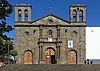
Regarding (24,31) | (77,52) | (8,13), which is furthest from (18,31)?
(8,13)

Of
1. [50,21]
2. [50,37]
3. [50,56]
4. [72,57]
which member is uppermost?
[50,21]

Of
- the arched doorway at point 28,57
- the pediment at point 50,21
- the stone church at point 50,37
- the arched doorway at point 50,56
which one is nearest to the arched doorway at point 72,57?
the stone church at point 50,37

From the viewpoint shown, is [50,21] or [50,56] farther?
[50,21]

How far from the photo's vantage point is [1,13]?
13891 mm

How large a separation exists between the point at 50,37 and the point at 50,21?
289 cm

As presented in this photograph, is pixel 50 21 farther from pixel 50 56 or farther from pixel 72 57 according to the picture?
pixel 72 57

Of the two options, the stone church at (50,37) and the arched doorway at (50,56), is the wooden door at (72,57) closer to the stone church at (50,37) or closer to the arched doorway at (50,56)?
the stone church at (50,37)

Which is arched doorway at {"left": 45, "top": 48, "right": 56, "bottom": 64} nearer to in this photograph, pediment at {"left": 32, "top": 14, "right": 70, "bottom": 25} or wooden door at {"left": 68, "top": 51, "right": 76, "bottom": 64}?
wooden door at {"left": 68, "top": 51, "right": 76, "bottom": 64}

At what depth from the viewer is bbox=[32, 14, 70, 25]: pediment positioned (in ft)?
159

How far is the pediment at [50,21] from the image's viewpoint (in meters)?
48.3

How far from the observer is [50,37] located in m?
47.6

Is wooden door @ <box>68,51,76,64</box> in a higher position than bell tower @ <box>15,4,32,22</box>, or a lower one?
lower

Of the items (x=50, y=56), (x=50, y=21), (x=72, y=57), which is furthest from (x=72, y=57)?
(x=50, y=21)

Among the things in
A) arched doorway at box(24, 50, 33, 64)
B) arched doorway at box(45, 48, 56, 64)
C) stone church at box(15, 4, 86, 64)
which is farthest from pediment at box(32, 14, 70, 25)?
arched doorway at box(24, 50, 33, 64)
